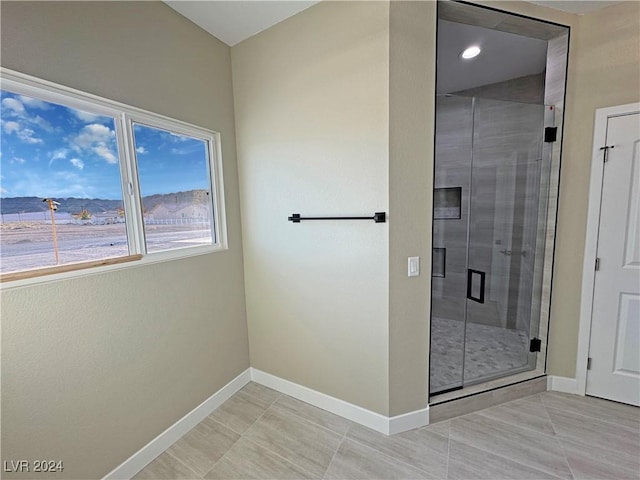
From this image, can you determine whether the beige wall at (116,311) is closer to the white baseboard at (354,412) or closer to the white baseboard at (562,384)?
the white baseboard at (354,412)

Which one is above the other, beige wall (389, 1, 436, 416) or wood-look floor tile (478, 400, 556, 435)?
beige wall (389, 1, 436, 416)

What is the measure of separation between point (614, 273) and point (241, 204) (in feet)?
9.32

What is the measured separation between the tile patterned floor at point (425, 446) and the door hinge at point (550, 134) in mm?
1958

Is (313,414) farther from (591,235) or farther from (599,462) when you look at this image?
(591,235)

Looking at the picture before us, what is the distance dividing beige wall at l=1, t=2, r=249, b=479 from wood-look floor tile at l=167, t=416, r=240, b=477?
0.52 ft

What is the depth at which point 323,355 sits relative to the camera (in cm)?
197

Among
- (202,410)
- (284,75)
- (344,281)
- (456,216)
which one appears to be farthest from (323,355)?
(284,75)

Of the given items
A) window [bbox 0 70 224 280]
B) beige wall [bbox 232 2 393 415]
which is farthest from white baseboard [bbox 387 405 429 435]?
window [bbox 0 70 224 280]

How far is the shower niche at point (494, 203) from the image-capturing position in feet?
6.50

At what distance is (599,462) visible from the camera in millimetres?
1500

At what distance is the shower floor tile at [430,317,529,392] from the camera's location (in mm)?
2096

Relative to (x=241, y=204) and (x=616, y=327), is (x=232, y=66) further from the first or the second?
(x=616, y=327)

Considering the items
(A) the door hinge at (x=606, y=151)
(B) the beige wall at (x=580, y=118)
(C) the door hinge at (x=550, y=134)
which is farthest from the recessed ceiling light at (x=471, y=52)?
(A) the door hinge at (x=606, y=151)

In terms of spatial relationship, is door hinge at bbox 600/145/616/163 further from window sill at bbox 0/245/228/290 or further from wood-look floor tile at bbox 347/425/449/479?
window sill at bbox 0/245/228/290
